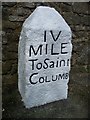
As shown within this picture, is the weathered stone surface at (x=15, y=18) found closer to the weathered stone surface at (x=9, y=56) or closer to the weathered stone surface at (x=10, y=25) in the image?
the weathered stone surface at (x=10, y=25)

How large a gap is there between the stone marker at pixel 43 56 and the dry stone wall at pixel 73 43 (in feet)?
0.22

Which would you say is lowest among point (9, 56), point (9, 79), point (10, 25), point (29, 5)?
point (9, 79)

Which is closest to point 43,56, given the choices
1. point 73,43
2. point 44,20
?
point 44,20

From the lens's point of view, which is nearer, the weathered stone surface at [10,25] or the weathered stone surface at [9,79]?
the weathered stone surface at [10,25]

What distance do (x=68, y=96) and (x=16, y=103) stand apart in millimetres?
480

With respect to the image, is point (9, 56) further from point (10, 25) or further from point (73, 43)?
point (73, 43)

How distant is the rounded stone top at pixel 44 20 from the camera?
2.09 meters

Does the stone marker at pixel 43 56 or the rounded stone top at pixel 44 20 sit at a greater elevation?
the rounded stone top at pixel 44 20

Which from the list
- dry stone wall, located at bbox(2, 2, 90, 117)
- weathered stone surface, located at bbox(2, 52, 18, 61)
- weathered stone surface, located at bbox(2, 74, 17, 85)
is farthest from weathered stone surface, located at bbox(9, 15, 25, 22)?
weathered stone surface, located at bbox(2, 74, 17, 85)

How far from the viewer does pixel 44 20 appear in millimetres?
2117

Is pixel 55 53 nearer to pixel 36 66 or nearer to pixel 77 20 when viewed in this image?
pixel 36 66

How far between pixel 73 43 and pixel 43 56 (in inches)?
15.8

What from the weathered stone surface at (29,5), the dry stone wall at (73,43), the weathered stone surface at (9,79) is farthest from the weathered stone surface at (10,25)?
the weathered stone surface at (9,79)

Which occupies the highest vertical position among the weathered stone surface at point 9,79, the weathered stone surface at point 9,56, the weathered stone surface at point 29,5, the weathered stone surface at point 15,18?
the weathered stone surface at point 29,5
